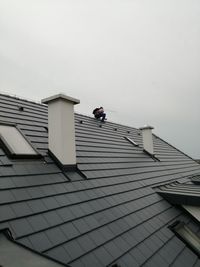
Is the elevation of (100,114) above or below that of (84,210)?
above

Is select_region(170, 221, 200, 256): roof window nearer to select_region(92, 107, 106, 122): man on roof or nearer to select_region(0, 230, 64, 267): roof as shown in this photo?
select_region(0, 230, 64, 267): roof

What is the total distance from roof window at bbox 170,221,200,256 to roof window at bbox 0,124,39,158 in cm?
287

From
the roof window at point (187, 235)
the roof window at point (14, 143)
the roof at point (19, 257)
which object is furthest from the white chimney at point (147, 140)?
the roof at point (19, 257)

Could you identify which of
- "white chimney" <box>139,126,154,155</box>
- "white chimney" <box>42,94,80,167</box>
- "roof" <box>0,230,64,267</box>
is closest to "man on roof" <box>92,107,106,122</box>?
"white chimney" <box>139,126,154,155</box>

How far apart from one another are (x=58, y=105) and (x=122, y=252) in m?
2.76

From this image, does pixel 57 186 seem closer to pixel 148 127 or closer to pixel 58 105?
pixel 58 105

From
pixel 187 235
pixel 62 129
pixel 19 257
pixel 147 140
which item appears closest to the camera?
pixel 19 257

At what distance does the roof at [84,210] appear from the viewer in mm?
2847

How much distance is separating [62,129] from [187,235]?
3.06 m

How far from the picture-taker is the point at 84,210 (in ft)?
12.2

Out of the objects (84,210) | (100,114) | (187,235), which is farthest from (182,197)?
(100,114)

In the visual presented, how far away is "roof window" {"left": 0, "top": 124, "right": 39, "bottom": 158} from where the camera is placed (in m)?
4.08

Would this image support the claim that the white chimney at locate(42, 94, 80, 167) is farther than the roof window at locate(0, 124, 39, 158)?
Yes

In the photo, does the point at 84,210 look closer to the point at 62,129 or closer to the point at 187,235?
the point at 62,129
